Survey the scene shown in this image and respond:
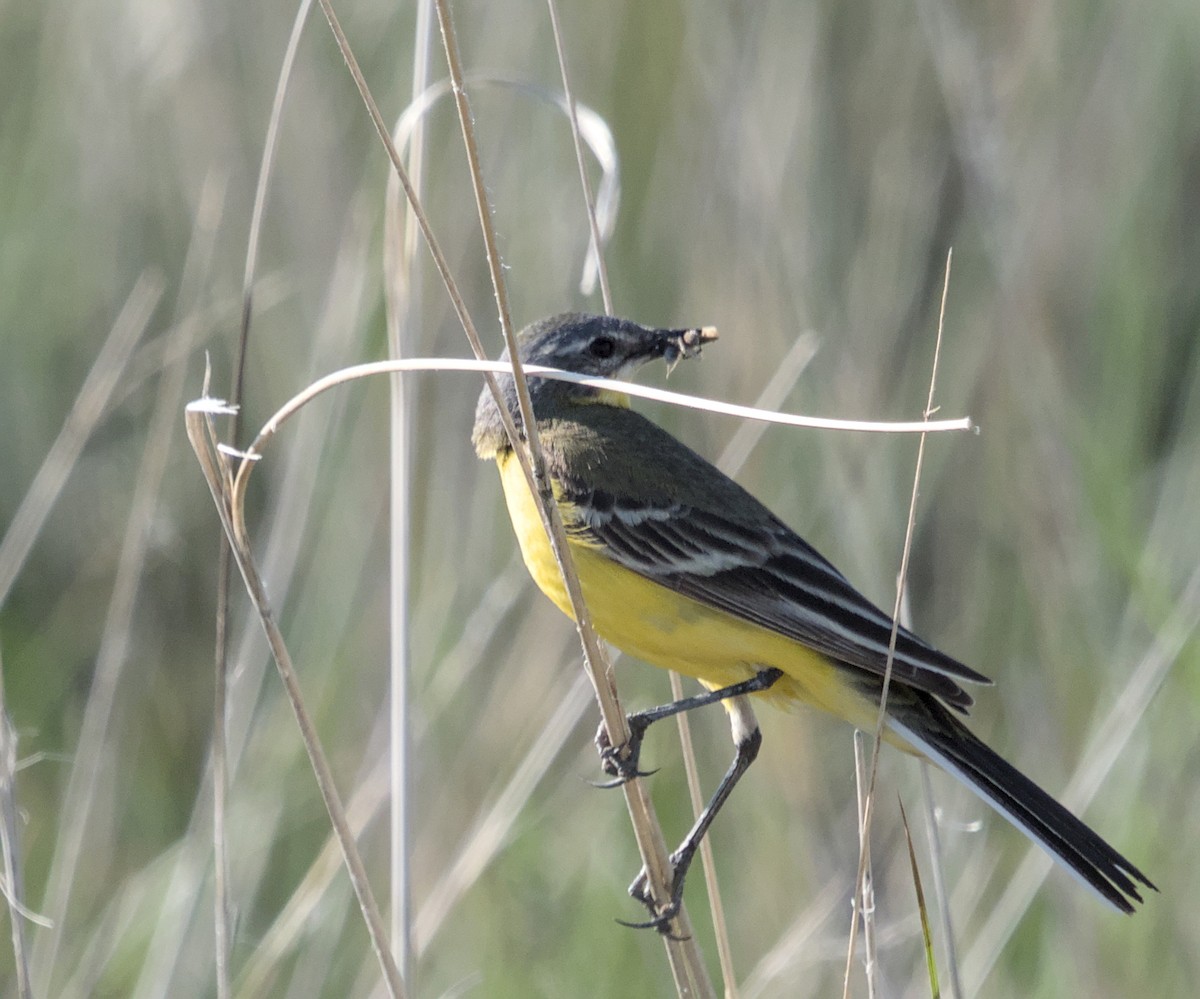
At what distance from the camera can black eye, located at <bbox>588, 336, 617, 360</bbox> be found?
3.97 meters

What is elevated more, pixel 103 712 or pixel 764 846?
pixel 103 712

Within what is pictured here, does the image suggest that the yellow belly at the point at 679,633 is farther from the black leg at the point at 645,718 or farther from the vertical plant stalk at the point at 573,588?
the vertical plant stalk at the point at 573,588

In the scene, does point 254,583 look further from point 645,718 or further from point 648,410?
point 648,410

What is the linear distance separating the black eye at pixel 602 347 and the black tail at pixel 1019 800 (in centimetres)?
116

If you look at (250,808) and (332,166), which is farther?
(332,166)

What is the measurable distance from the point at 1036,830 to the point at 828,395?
5.97ft

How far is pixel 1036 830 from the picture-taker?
3211 millimetres

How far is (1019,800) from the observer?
328 centimetres

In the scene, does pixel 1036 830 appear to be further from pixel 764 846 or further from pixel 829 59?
pixel 829 59

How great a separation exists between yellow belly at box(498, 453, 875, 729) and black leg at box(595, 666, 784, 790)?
1.4 inches

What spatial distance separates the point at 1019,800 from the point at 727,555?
2.75 ft

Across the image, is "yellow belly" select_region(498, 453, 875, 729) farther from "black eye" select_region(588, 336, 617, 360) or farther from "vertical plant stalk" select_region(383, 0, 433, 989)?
"black eye" select_region(588, 336, 617, 360)

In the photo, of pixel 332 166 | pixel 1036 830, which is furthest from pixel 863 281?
pixel 1036 830

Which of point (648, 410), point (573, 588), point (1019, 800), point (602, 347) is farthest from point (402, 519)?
point (648, 410)
